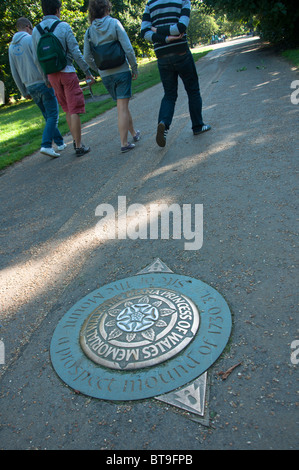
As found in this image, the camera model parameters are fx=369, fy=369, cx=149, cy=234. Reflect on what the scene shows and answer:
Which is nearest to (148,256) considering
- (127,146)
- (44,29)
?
(127,146)

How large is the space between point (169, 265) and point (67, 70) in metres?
4.25

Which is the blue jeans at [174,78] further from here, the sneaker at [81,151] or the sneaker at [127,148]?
the sneaker at [81,151]

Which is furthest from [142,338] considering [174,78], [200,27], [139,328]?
[200,27]

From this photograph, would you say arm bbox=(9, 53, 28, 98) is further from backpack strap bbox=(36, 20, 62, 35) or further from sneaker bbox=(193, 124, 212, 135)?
sneaker bbox=(193, 124, 212, 135)

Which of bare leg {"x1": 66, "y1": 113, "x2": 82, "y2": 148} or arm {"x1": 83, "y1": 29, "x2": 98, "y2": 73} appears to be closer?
arm {"x1": 83, "y1": 29, "x2": 98, "y2": 73}

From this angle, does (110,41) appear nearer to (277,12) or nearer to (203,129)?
(203,129)

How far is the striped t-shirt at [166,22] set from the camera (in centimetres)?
506

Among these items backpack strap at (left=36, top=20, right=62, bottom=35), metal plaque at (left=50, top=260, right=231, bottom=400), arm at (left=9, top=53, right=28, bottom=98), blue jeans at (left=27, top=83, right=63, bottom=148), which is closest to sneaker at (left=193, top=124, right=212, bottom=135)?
blue jeans at (left=27, top=83, right=63, bottom=148)

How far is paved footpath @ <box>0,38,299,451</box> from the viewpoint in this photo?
1.73 metres

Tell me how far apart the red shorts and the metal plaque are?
4.13 m

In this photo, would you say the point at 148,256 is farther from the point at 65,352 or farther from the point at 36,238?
the point at 36,238

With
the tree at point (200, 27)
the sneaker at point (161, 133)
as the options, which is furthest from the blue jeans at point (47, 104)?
the tree at point (200, 27)

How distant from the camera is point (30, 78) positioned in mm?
6332

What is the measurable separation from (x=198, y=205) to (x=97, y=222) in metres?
1.08
